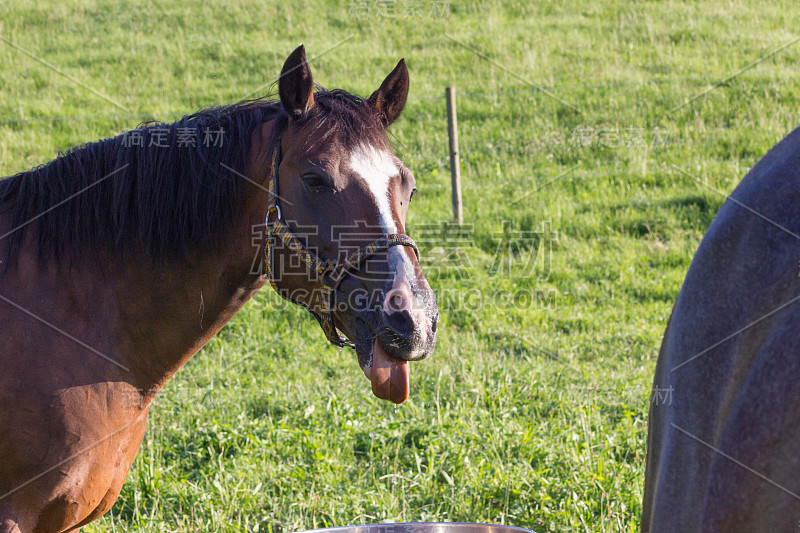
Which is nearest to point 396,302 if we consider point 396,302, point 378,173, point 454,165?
point 396,302

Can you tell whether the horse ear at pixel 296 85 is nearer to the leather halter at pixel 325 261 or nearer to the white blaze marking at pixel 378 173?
the leather halter at pixel 325 261

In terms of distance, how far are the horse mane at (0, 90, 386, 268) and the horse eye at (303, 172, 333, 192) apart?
0.24m

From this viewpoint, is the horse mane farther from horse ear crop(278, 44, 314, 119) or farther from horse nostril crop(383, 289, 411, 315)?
horse nostril crop(383, 289, 411, 315)

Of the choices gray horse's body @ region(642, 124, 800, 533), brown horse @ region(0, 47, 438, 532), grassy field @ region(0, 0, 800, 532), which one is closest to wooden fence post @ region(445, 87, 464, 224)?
grassy field @ region(0, 0, 800, 532)

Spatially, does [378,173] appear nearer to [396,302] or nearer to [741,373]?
[396,302]

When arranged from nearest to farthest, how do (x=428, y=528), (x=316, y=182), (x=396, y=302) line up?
(x=396, y=302), (x=316, y=182), (x=428, y=528)

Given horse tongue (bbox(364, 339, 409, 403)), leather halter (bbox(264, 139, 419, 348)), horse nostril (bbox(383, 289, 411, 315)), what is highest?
leather halter (bbox(264, 139, 419, 348))

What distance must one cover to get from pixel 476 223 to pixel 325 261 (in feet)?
18.5

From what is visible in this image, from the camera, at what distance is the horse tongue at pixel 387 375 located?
83.0 inches

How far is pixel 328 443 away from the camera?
407 cm

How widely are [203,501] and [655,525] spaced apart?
293cm

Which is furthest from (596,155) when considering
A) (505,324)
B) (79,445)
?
(79,445)

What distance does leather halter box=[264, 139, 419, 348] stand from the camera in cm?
212

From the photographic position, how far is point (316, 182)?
2215mm
